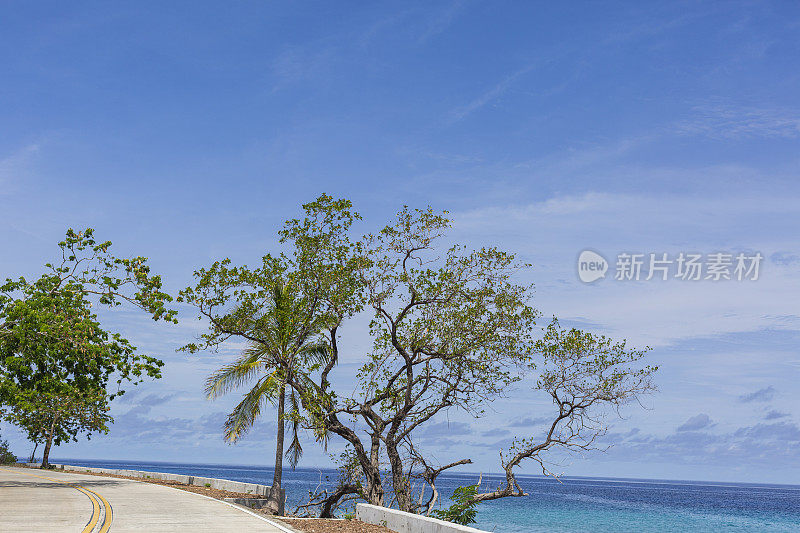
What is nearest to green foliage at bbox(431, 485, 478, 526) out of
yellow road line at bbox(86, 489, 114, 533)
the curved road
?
the curved road

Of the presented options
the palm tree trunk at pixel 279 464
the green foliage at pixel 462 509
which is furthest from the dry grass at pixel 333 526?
the palm tree trunk at pixel 279 464

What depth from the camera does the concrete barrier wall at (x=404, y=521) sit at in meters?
12.0

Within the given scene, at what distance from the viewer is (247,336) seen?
76.0 ft

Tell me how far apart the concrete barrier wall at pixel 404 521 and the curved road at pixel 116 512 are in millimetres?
2194

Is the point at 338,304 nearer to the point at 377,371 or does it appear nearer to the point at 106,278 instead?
the point at 377,371

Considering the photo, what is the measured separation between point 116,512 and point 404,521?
7046mm

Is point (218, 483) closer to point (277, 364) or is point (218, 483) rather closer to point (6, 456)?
point (277, 364)

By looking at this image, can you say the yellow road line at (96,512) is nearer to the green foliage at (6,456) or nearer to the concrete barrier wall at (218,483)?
the concrete barrier wall at (218,483)

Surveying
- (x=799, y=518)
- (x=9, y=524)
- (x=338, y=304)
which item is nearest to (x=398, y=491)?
(x=338, y=304)

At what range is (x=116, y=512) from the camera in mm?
16766

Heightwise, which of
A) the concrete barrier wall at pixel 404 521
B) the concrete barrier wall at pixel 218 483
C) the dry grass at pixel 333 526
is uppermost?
the concrete barrier wall at pixel 218 483

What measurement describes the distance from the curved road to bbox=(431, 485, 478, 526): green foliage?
521cm


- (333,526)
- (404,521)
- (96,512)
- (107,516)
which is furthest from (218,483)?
(404,521)

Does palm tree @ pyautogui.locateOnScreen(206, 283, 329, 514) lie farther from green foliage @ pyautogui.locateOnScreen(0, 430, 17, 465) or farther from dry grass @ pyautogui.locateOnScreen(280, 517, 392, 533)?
green foliage @ pyautogui.locateOnScreen(0, 430, 17, 465)
